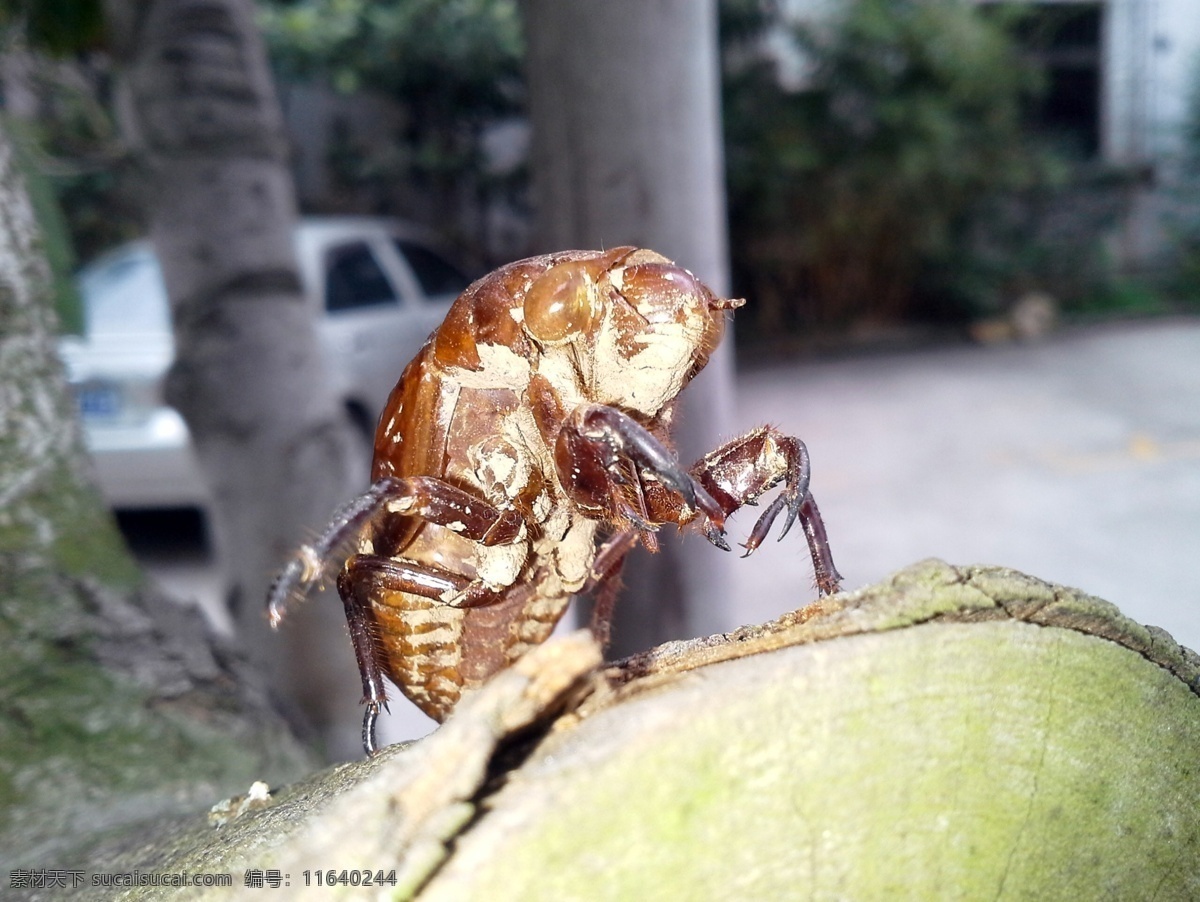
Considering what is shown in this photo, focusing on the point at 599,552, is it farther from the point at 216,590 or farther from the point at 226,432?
the point at 216,590

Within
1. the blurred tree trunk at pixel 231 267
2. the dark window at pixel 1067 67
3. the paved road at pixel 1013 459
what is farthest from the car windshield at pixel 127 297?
the dark window at pixel 1067 67

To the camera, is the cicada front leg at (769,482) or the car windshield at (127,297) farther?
the car windshield at (127,297)

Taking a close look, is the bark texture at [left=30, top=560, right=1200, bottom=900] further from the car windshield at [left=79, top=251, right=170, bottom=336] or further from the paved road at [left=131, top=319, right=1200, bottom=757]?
the car windshield at [left=79, top=251, right=170, bottom=336]

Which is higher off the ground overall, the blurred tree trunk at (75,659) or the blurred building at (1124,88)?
the blurred building at (1124,88)

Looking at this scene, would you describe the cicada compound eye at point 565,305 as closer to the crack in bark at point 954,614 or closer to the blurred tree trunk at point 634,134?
the crack in bark at point 954,614

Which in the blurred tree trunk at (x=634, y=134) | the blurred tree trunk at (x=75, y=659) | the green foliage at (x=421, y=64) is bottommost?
the blurred tree trunk at (x=75, y=659)

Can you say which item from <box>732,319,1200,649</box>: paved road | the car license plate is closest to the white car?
the car license plate

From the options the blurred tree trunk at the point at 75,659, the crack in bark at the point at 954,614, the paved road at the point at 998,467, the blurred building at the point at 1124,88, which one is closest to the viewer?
the crack in bark at the point at 954,614
